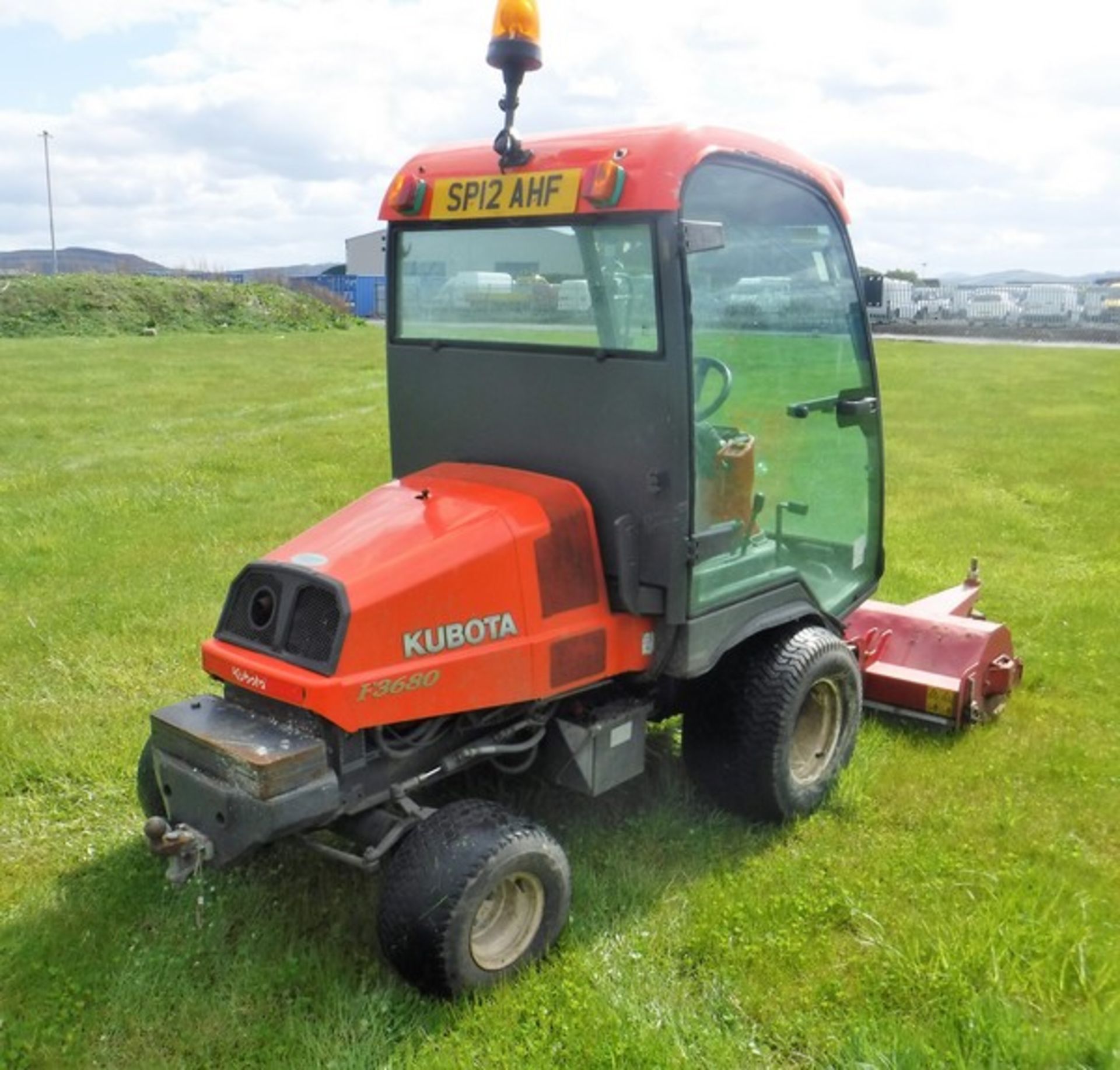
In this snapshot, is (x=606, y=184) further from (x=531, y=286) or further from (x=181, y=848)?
(x=181, y=848)

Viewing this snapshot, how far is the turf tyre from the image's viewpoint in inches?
148

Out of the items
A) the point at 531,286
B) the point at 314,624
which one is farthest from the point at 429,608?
the point at 531,286

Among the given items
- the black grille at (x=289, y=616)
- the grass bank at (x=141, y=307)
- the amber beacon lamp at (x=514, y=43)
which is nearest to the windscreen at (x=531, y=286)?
the amber beacon lamp at (x=514, y=43)

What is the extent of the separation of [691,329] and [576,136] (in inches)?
29.1

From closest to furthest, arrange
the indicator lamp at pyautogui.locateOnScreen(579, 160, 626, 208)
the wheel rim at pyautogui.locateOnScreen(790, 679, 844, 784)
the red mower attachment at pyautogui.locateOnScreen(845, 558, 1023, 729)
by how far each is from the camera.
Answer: the indicator lamp at pyautogui.locateOnScreen(579, 160, 626, 208) < the wheel rim at pyautogui.locateOnScreen(790, 679, 844, 784) < the red mower attachment at pyautogui.locateOnScreen(845, 558, 1023, 729)

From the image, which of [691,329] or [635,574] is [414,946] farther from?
[691,329]

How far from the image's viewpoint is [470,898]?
3139 millimetres

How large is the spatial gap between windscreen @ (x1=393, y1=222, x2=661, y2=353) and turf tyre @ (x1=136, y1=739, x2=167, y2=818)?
66.0 inches

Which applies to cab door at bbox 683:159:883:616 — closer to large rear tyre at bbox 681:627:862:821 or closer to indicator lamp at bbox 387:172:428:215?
large rear tyre at bbox 681:627:862:821

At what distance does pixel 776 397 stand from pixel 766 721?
44.4 inches

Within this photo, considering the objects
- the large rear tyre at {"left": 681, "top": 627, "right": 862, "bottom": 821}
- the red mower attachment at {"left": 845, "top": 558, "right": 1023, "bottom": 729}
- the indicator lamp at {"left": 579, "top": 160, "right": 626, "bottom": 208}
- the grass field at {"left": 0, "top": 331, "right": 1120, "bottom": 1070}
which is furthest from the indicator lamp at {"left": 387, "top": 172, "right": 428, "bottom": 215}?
the red mower attachment at {"left": 845, "top": 558, "right": 1023, "bottom": 729}

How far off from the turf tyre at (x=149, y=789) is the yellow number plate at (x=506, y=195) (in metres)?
1.99

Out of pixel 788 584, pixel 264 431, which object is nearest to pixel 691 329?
pixel 788 584

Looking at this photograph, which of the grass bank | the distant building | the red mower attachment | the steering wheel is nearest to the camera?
the steering wheel
